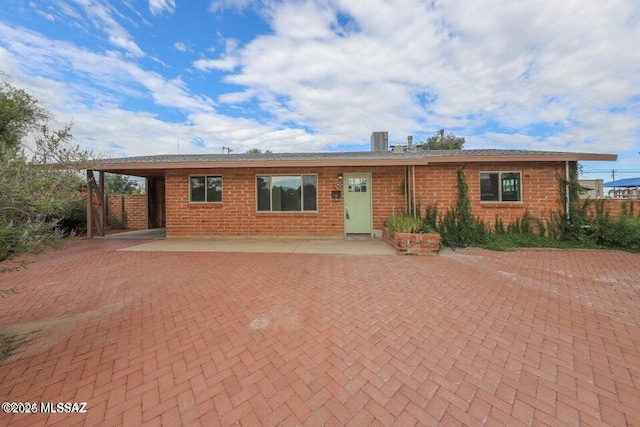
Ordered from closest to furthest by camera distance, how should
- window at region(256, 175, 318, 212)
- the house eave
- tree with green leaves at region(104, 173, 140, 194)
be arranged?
the house eave
window at region(256, 175, 318, 212)
tree with green leaves at region(104, 173, 140, 194)

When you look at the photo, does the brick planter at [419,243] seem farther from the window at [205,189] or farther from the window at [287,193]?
the window at [205,189]

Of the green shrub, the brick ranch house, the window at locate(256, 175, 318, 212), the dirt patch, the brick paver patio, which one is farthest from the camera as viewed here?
the window at locate(256, 175, 318, 212)

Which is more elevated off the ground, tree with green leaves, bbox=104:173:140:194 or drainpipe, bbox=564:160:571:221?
tree with green leaves, bbox=104:173:140:194

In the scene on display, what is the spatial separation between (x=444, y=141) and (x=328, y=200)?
2398 cm

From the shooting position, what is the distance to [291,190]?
8.84m

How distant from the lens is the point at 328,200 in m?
8.70

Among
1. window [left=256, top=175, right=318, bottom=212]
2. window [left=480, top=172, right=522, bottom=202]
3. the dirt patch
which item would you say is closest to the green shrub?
window [left=256, top=175, right=318, bottom=212]

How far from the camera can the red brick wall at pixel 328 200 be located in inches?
313

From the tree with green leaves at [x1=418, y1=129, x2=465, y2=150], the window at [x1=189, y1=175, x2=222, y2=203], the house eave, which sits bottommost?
the window at [x1=189, y1=175, x2=222, y2=203]

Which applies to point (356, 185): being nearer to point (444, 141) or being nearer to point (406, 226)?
point (406, 226)

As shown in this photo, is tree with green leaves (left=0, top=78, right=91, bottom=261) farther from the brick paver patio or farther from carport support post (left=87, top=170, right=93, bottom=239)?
carport support post (left=87, top=170, right=93, bottom=239)

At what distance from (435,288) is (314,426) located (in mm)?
3101

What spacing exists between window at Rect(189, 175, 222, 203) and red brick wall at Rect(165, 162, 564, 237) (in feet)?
0.58

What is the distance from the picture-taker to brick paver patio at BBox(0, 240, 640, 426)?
1.76 m
